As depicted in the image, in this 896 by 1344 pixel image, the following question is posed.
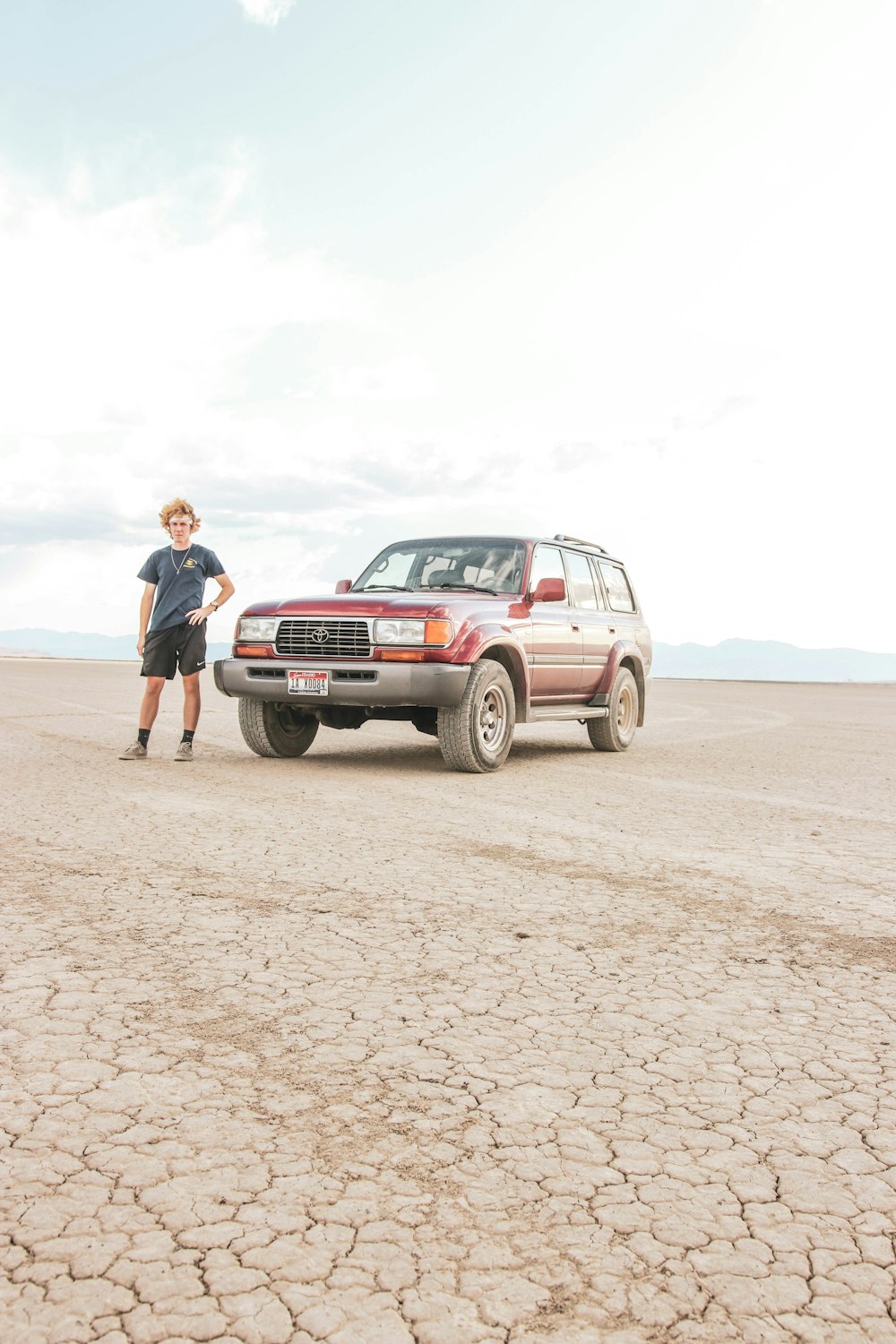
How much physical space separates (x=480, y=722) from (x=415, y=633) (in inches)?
36.3

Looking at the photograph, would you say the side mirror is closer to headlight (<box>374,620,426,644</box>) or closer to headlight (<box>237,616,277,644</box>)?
headlight (<box>374,620,426,644</box>)

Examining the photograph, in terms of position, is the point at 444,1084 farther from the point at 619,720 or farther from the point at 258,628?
the point at 619,720

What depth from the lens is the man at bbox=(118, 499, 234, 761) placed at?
948cm

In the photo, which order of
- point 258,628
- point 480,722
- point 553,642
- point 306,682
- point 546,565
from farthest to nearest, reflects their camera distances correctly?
point 546,565, point 553,642, point 258,628, point 480,722, point 306,682

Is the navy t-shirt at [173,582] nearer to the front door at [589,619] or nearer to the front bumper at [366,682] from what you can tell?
the front bumper at [366,682]

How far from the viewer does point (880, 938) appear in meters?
4.30

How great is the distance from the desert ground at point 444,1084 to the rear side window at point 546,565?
3925 millimetres

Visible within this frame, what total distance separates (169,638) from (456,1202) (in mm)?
7725

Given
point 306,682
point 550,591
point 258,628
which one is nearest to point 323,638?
point 306,682

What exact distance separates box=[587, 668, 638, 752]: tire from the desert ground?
185 inches

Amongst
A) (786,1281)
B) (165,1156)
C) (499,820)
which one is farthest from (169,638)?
(786,1281)

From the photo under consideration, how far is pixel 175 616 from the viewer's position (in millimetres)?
9484

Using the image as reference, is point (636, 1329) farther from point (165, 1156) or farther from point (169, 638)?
point (169, 638)

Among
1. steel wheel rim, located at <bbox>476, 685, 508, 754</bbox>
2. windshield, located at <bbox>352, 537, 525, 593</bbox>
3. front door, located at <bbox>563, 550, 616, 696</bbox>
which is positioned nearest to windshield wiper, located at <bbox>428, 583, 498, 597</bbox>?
windshield, located at <bbox>352, 537, 525, 593</bbox>
